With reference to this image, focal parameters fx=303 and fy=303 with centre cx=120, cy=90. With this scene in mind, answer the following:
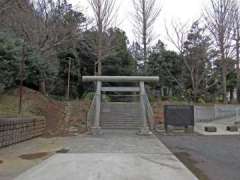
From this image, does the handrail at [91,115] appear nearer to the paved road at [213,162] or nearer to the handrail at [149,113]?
the handrail at [149,113]

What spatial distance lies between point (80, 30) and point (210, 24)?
12537 millimetres

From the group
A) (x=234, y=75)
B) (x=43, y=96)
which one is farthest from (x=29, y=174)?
(x=234, y=75)

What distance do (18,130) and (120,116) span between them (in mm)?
9932

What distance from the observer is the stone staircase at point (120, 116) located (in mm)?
20109

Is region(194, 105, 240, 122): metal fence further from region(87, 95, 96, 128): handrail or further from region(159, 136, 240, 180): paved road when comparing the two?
region(159, 136, 240, 180): paved road

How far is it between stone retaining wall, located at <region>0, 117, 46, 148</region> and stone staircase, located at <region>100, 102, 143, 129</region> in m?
5.69

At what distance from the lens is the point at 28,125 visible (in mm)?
13547

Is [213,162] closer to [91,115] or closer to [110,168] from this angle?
[110,168]

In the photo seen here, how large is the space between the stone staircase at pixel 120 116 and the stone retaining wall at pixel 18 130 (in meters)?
5.69

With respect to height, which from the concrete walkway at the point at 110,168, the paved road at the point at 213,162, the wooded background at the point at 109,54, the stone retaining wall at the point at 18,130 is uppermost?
the wooded background at the point at 109,54

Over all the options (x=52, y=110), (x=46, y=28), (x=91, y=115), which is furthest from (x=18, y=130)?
(x=46, y=28)

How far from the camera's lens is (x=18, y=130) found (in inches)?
477

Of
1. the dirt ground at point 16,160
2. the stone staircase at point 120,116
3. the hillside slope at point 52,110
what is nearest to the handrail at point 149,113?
the stone staircase at point 120,116

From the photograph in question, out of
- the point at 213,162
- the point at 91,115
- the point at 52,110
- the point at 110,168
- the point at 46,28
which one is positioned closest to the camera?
the point at 110,168
